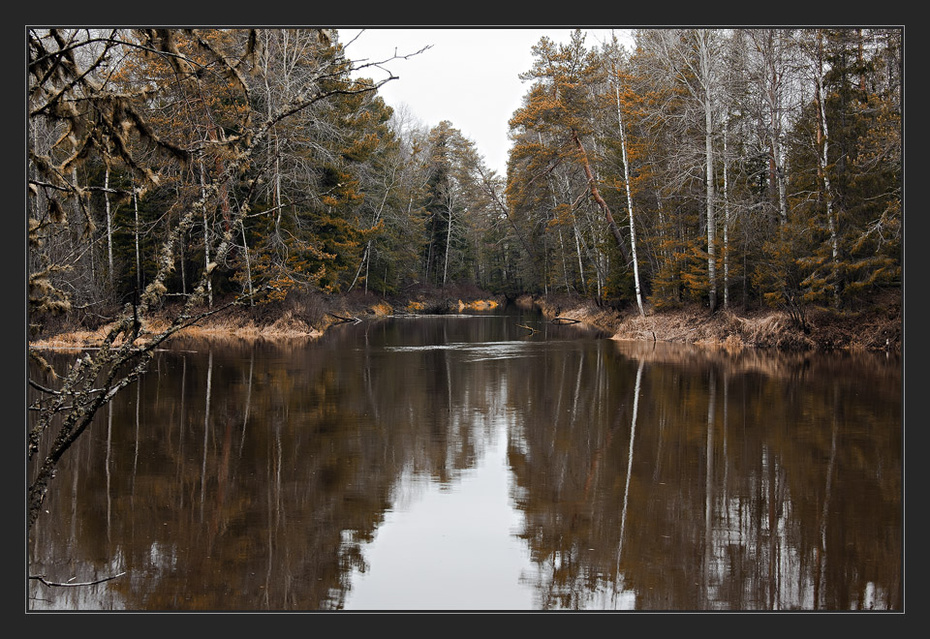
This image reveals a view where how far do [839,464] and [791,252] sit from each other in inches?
535

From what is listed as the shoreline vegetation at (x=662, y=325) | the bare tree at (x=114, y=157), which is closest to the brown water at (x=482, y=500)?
the bare tree at (x=114, y=157)

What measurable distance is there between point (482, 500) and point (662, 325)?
20.3 m

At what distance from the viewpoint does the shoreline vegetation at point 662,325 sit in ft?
62.0


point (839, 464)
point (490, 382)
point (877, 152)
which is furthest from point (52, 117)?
point (877, 152)

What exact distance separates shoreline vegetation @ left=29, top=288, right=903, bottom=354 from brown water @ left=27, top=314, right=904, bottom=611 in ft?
15.2

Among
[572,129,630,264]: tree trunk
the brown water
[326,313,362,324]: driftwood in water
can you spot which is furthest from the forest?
the brown water

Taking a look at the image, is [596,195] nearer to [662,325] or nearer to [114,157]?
[662,325]

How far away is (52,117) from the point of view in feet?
13.3

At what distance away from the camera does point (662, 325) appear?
2569cm

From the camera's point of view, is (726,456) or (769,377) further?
(769,377)

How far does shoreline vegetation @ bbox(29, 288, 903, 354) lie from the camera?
18.9 m

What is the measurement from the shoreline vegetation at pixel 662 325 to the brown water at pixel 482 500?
15.2 feet

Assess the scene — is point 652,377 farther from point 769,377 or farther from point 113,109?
point 113,109

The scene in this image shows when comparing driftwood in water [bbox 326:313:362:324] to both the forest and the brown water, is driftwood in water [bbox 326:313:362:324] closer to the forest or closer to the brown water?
the forest
